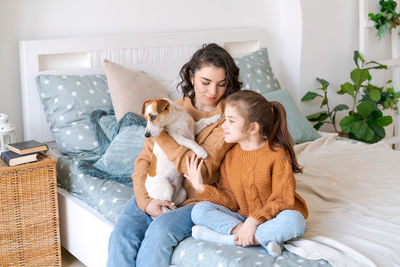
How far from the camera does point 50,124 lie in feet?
8.41

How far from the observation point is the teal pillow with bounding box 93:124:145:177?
2260 mm

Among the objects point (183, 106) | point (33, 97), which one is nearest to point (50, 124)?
point (33, 97)

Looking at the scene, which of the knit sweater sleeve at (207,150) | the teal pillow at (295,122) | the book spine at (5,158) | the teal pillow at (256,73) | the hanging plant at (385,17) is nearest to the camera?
the knit sweater sleeve at (207,150)

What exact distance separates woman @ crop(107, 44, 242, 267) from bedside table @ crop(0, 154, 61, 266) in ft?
1.56

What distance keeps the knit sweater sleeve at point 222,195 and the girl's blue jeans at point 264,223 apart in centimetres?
4

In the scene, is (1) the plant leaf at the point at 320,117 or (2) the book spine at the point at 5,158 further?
(1) the plant leaf at the point at 320,117

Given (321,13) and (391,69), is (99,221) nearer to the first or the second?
(321,13)

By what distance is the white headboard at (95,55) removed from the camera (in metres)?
2.56

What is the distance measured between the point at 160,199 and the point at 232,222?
11.2 inches

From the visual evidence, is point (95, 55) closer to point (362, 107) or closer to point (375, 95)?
point (362, 107)

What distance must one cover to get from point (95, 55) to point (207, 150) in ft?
3.77

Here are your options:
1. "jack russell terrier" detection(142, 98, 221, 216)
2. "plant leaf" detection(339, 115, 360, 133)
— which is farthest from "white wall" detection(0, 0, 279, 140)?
"jack russell terrier" detection(142, 98, 221, 216)

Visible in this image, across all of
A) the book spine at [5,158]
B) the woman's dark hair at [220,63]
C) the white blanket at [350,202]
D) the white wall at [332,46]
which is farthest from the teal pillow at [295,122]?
the book spine at [5,158]

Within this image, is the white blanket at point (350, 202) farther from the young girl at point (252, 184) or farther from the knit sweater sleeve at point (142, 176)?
the knit sweater sleeve at point (142, 176)
